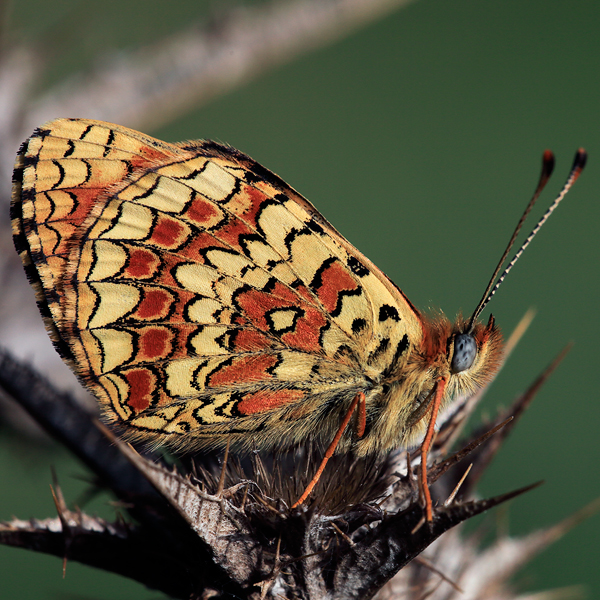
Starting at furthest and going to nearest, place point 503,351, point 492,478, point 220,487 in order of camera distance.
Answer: point 492,478 → point 503,351 → point 220,487

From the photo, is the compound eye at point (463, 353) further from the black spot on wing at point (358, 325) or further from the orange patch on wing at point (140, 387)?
the orange patch on wing at point (140, 387)

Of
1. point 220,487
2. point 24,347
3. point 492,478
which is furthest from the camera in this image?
point 492,478

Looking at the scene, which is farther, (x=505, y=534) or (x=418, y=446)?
(x=505, y=534)

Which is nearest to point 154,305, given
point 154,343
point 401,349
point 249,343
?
point 154,343

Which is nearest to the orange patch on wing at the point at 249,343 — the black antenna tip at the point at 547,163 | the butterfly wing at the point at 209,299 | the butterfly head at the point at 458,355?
the butterfly wing at the point at 209,299

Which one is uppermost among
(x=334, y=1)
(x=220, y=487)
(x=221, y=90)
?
(x=334, y=1)

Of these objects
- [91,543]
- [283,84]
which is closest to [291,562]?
[91,543]

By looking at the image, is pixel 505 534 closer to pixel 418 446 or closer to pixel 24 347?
pixel 418 446

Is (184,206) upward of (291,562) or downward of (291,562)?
upward

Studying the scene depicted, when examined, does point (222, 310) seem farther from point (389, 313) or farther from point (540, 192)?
point (540, 192)
